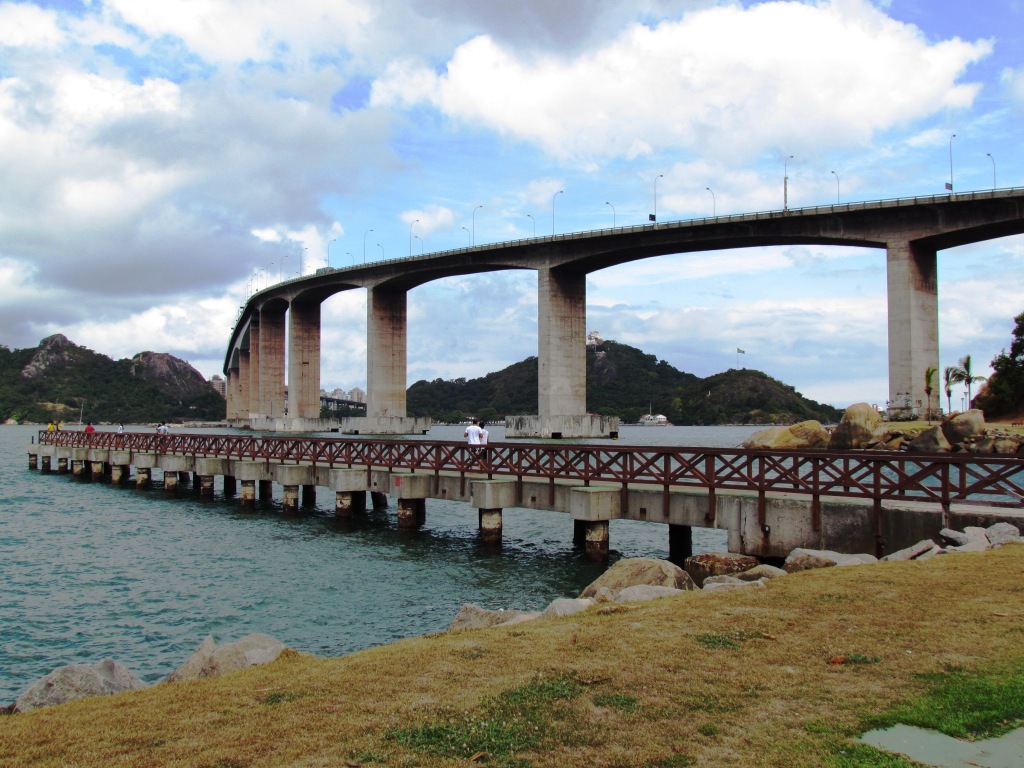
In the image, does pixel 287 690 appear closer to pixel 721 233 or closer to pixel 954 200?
pixel 954 200

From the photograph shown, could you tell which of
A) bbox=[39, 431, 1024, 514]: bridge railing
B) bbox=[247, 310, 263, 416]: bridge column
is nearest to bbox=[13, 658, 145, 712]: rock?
bbox=[39, 431, 1024, 514]: bridge railing

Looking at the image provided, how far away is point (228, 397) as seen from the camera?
19288 centimetres

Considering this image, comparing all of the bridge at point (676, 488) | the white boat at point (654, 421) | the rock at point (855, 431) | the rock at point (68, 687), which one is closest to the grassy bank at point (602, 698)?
the rock at point (68, 687)

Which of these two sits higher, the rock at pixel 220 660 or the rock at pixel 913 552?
the rock at pixel 913 552

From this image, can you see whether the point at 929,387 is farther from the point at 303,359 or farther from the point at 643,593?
the point at 303,359

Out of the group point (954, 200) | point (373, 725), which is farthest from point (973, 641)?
point (954, 200)

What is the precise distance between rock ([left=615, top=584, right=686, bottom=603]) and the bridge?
6350 millimetres

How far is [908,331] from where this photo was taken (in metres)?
58.6

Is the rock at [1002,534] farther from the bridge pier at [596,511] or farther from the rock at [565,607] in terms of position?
the bridge pier at [596,511]

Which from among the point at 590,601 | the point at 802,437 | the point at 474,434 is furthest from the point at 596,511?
the point at 802,437

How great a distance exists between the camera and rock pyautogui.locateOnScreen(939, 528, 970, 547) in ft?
45.6

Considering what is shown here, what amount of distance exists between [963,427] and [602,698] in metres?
50.0

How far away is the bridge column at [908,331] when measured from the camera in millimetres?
58594

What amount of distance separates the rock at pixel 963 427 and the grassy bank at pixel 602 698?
146 ft
